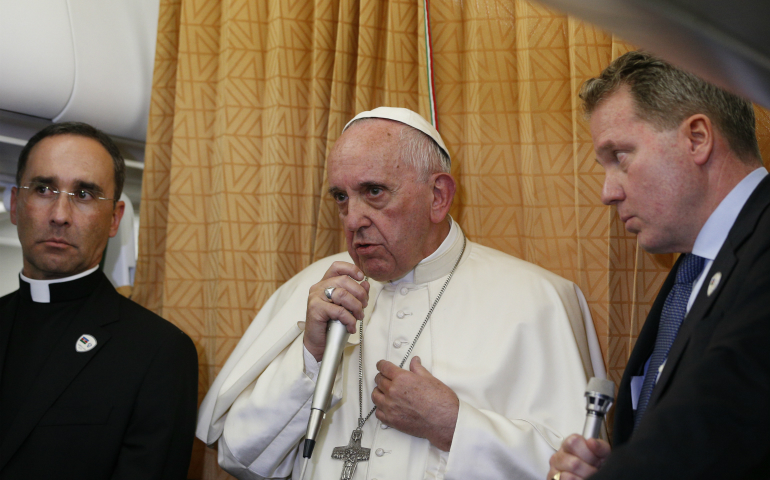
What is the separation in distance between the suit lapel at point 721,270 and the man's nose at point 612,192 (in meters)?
0.34

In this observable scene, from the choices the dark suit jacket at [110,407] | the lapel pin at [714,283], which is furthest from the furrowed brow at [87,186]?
the lapel pin at [714,283]

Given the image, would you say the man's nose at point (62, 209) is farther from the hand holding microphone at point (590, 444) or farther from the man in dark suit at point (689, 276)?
the hand holding microphone at point (590, 444)

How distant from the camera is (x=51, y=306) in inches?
107

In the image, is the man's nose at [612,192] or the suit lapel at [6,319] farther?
the suit lapel at [6,319]

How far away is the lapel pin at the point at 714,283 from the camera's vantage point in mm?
1265

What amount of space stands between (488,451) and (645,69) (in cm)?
104

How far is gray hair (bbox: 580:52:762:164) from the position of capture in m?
1.57

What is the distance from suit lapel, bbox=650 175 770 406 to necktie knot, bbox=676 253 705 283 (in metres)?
0.27

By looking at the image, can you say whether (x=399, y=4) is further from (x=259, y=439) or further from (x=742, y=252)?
(x=742, y=252)

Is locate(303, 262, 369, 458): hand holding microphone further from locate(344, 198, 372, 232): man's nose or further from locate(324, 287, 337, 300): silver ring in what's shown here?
locate(344, 198, 372, 232): man's nose

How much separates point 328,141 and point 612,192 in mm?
1497

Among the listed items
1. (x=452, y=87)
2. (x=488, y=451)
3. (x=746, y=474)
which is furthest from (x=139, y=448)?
(x=746, y=474)

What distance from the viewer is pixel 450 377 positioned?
6.94 feet

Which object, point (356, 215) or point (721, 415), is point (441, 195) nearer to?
point (356, 215)
